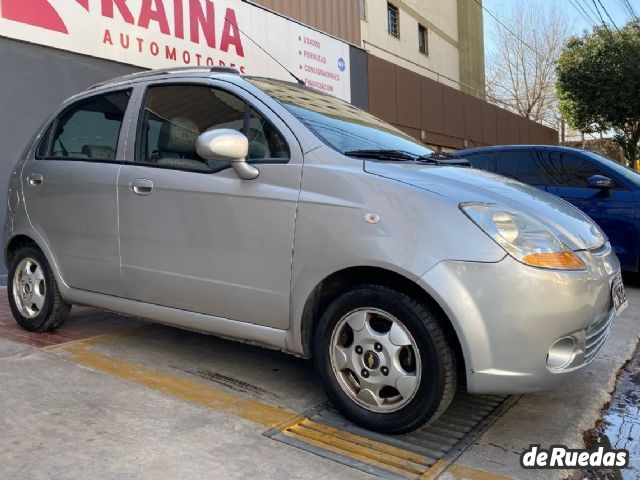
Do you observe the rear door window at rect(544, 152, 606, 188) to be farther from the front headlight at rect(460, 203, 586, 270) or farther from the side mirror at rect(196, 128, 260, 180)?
the side mirror at rect(196, 128, 260, 180)

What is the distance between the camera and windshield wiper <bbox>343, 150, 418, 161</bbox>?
10.2ft

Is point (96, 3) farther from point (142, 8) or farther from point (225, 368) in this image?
point (225, 368)

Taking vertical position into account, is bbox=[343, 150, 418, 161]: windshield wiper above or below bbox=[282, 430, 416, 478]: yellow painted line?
above

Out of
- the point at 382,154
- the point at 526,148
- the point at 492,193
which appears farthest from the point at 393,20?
the point at 492,193

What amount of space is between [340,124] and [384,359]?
141cm

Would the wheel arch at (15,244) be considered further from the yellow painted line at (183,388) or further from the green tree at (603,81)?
the green tree at (603,81)

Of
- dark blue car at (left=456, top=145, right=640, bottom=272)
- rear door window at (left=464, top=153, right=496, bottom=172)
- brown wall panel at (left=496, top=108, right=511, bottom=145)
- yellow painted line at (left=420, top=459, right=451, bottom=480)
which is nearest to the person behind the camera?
yellow painted line at (left=420, top=459, right=451, bottom=480)

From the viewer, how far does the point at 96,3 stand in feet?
25.0

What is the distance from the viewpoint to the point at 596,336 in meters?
2.88

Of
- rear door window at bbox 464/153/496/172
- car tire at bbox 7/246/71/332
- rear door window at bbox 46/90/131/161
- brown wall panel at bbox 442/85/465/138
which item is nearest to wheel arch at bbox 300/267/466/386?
rear door window at bbox 46/90/131/161

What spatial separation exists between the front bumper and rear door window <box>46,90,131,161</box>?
2.40m

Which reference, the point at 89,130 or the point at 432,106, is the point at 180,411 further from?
the point at 432,106

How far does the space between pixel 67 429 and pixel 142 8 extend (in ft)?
22.4

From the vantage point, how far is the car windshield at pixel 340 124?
3254 millimetres
